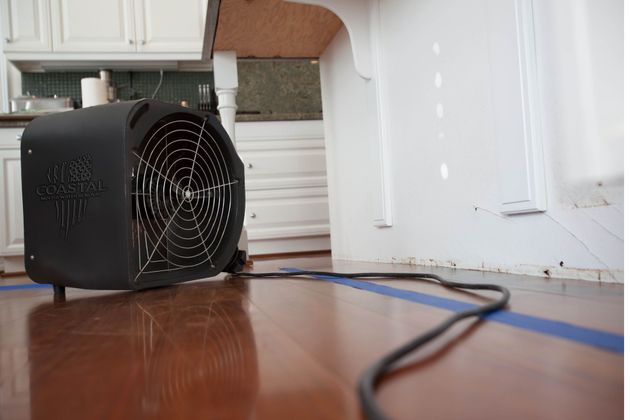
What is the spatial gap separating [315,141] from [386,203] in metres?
1.81

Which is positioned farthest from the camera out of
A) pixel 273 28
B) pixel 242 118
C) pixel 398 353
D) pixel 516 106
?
pixel 242 118

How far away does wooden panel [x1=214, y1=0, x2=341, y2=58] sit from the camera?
178 centimetres

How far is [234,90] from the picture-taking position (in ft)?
7.29

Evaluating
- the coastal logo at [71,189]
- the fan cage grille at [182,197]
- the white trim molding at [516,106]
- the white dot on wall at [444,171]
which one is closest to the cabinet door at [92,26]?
the fan cage grille at [182,197]

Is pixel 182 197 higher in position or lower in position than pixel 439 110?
lower

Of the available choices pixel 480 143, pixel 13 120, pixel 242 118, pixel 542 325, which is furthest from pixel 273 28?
pixel 13 120

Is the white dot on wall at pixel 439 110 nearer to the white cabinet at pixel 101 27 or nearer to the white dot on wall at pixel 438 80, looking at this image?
the white dot on wall at pixel 438 80

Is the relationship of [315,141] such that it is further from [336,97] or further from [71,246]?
[71,246]

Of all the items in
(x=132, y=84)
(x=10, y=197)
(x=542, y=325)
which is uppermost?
(x=132, y=84)

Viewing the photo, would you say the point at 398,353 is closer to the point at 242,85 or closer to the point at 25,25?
the point at 242,85

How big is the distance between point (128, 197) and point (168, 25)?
302 cm

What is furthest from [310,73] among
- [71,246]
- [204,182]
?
[71,246]

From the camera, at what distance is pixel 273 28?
1.98m

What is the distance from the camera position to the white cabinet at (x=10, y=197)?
3156mm
